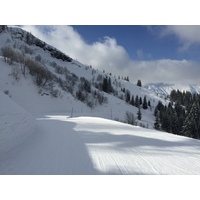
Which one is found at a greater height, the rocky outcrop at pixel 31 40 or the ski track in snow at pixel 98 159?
the rocky outcrop at pixel 31 40

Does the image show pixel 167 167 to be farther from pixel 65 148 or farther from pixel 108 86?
pixel 108 86

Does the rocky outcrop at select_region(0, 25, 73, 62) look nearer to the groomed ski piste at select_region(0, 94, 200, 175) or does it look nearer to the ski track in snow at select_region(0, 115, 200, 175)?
the groomed ski piste at select_region(0, 94, 200, 175)

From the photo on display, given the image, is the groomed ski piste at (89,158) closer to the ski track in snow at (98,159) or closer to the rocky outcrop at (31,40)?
the ski track in snow at (98,159)

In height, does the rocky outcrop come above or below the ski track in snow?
above

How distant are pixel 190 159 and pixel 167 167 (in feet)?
4.12

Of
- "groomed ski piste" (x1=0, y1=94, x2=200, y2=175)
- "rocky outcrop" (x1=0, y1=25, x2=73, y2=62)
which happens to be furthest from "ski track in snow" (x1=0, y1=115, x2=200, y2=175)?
"rocky outcrop" (x1=0, y1=25, x2=73, y2=62)

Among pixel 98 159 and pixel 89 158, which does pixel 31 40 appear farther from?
pixel 98 159

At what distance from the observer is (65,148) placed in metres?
7.19

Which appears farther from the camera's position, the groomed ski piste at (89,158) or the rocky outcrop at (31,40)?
the rocky outcrop at (31,40)

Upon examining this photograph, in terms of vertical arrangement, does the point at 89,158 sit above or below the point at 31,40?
below

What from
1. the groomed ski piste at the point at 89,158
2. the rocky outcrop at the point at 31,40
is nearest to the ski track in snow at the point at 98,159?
the groomed ski piste at the point at 89,158

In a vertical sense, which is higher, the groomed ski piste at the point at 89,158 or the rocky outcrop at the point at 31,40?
the rocky outcrop at the point at 31,40

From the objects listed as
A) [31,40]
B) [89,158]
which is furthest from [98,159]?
[31,40]
